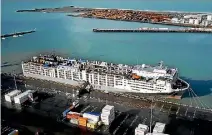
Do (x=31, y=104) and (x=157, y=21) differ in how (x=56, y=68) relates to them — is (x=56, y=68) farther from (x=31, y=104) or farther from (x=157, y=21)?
(x=157, y=21)

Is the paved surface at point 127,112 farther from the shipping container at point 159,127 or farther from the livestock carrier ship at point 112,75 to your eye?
the livestock carrier ship at point 112,75

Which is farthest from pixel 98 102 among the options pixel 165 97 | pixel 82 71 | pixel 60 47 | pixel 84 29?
pixel 84 29

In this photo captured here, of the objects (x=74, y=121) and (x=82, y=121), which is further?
(x=74, y=121)

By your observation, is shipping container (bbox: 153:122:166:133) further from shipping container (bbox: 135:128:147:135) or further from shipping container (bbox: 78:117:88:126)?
shipping container (bbox: 78:117:88:126)

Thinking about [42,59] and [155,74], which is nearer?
[155,74]

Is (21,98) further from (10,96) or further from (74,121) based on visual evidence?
(74,121)

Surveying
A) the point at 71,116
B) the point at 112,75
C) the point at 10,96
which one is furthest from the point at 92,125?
the point at 10,96

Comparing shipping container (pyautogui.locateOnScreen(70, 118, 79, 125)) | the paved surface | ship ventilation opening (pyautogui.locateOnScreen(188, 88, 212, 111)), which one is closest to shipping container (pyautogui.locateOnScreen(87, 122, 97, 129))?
A: the paved surface

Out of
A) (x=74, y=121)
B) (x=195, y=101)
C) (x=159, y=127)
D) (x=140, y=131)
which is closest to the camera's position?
(x=140, y=131)
